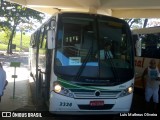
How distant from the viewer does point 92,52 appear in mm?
9422

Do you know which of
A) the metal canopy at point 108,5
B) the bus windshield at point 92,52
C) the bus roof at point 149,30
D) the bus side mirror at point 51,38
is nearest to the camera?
the bus side mirror at point 51,38

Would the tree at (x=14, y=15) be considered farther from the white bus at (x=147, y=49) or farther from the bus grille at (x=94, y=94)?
the bus grille at (x=94, y=94)

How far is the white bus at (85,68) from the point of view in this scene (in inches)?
359

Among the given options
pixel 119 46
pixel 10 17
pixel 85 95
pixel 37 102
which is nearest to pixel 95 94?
pixel 85 95

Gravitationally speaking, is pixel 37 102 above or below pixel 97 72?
below

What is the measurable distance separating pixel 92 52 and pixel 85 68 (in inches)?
19.6

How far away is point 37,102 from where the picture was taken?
42.6ft

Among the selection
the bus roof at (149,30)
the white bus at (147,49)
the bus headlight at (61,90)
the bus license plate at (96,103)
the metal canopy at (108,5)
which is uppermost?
the metal canopy at (108,5)

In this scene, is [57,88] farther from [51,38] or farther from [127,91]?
[127,91]

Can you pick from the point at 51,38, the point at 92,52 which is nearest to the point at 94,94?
the point at 92,52

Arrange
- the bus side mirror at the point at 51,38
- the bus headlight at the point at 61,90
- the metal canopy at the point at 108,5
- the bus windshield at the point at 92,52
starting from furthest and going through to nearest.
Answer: the metal canopy at the point at 108,5, the bus windshield at the point at 92,52, the bus headlight at the point at 61,90, the bus side mirror at the point at 51,38

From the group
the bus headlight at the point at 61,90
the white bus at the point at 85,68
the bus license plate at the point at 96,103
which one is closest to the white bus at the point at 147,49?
the white bus at the point at 85,68

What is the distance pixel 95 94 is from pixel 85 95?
289 mm

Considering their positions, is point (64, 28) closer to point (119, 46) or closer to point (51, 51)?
point (51, 51)
